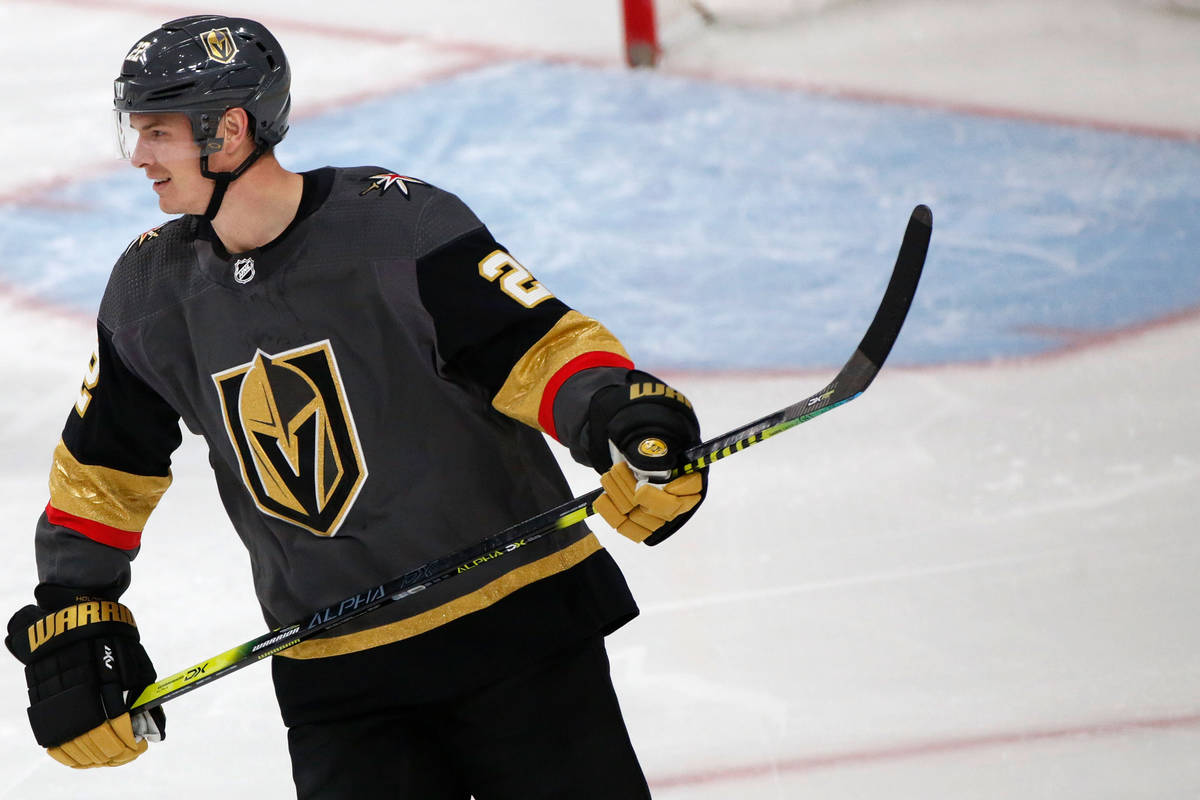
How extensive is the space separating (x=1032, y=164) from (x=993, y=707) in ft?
8.22

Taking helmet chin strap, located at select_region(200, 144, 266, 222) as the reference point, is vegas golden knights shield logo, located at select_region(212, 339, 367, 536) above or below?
below

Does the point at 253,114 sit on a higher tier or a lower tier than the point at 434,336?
higher

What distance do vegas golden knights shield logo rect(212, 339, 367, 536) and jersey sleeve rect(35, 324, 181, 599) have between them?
6.8 inches

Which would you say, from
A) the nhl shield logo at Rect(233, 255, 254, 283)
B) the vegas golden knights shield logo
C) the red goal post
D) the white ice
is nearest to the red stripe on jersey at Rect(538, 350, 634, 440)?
the vegas golden knights shield logo

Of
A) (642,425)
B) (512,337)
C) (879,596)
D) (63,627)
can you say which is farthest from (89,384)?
(879,596)

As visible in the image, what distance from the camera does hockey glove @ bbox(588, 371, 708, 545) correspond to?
1.70 m

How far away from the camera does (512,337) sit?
5.91 feet

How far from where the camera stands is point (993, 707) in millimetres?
2701

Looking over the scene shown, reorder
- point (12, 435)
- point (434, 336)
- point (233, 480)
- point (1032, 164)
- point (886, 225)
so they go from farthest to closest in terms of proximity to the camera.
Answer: point (1032, 164)
point (886, 225)
point (12, 435)
point (233, 480)
point (434, 336)

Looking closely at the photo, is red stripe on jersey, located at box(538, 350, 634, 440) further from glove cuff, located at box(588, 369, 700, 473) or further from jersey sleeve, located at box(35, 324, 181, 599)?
jersey sleeve, located at box(35, 324, 181, 599)

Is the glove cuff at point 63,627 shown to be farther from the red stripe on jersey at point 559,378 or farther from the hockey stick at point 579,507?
the red stripe on jersey at point 559,378

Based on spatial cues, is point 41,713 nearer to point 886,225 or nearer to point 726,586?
point 726,586

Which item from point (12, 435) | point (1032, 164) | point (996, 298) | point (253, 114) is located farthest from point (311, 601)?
point (1032, 164)

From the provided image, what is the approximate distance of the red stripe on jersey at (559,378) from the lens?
1777 mm
